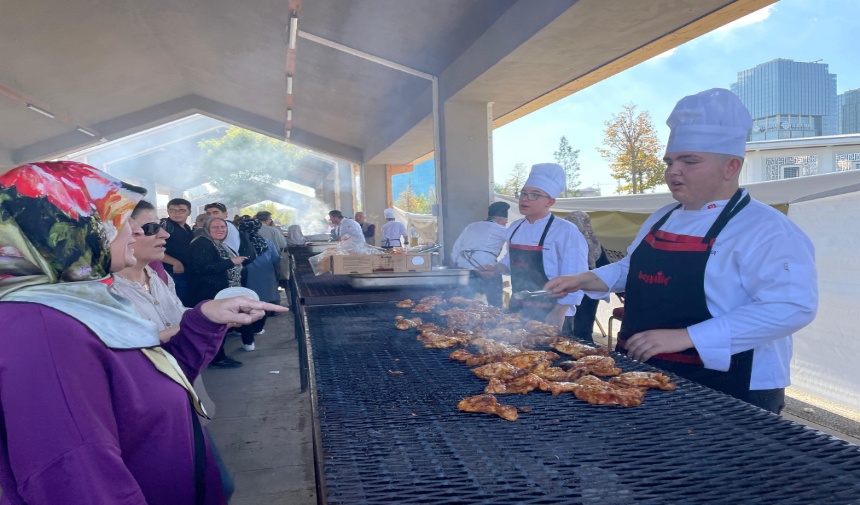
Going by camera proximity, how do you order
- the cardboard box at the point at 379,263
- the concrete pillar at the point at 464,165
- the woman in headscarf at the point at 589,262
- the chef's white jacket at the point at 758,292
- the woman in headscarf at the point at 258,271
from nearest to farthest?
the chef's white jacket at the point at 758,292, the cardboard box at the point at 379,263, the woman in headscarf at the point at 589,262, the concrete pillar at the point at 464,165, the woman in headscarf at the point at 258,271

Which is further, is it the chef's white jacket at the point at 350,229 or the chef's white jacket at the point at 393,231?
the chef's white jacket at the point at 393,231

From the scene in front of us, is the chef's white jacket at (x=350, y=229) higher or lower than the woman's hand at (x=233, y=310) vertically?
higher

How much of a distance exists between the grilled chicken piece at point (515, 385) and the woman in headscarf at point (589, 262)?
3.44 metres

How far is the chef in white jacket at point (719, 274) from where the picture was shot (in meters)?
1.79

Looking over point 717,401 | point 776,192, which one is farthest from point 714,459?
point 776,192

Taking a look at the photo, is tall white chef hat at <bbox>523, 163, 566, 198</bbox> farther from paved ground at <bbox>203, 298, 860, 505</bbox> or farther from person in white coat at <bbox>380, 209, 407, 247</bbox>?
person in white coat at <bbox>380, 209, 407, 247</bbox>

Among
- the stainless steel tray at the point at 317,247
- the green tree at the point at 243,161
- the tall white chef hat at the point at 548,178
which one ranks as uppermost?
the green tree at the point at 243,161

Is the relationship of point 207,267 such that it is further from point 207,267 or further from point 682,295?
point 682,295

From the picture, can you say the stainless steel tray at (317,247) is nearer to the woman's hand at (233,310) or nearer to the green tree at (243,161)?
the woman's hand at (233,310)

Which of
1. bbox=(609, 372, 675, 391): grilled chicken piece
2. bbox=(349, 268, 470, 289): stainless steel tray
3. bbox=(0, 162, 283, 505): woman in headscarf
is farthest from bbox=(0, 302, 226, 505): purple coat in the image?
bbox=(349, 268, 470, 289): stainless steel tray

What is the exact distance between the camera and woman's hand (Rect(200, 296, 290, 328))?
66.2 inches

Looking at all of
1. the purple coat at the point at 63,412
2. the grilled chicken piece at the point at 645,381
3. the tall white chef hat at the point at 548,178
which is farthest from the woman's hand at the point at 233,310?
the tall white chef hat at the point at 548,178

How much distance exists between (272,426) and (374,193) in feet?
37.7

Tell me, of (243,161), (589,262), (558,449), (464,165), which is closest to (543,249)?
(589,262)
